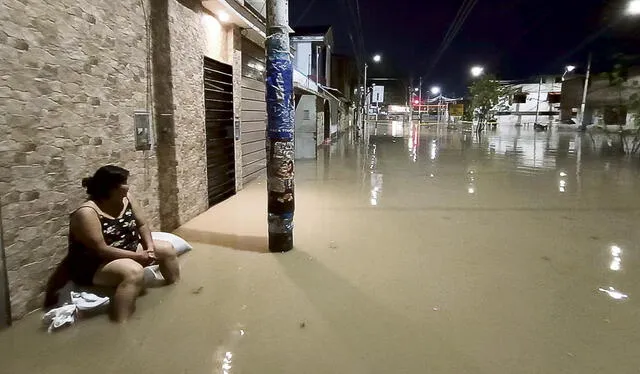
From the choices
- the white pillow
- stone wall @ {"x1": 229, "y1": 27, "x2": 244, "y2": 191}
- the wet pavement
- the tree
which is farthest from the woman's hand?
the tree

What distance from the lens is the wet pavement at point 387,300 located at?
2.79m

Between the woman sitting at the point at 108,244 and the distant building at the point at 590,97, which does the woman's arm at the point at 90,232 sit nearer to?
the woman sitting at the point at 108,244

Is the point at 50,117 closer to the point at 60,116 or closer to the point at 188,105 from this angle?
the point at 60,116

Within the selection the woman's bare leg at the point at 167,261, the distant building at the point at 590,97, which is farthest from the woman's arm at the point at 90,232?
the distant building at the point at 590,97

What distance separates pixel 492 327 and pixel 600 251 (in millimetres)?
2684

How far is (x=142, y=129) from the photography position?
4809mm

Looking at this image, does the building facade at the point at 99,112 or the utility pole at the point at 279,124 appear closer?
the building facade at the point at 99,112

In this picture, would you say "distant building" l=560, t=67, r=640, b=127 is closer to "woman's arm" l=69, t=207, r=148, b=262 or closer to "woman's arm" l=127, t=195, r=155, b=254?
"woman's arm" l=127, t=195, r=155, b=254

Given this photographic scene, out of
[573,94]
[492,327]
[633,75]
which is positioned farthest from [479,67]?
[492,327]

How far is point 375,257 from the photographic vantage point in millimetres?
4770

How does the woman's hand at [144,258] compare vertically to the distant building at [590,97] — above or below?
below

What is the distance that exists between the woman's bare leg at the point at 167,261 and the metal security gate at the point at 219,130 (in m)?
3.28

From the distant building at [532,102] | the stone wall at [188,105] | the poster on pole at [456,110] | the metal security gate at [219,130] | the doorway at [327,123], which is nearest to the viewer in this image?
the stone wall at [188,105]

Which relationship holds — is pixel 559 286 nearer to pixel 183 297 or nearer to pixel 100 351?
pixel 183 297
